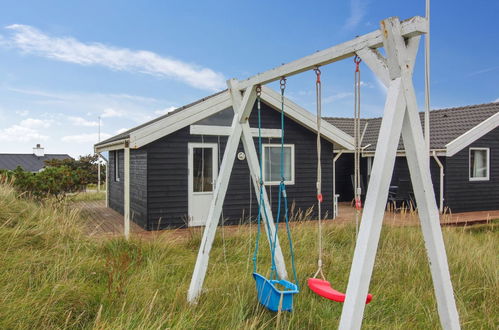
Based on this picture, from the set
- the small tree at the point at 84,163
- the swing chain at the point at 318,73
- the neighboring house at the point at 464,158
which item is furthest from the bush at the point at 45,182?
the small tree at the point at 84,163

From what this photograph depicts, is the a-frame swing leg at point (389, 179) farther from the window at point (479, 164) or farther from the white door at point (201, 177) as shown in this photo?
the window at point (479, 164)

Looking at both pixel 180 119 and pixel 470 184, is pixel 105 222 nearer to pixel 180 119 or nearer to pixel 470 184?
pixel 180 119

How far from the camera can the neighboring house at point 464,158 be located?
450 inches

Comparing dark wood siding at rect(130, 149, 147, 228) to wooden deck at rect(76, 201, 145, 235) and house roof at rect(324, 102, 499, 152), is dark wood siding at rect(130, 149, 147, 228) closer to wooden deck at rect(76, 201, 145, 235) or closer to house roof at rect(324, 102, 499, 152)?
wooden deck at rect(76, 201, 145, 235)

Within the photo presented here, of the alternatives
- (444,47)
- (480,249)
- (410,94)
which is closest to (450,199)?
(444,47)

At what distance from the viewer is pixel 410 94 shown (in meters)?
2.30

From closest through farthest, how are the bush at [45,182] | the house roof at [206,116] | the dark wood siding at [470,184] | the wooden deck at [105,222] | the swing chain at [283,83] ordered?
1. the swing chain at [283,83]
2. the house roof at [206,116]
3. the wooden deck at [105,222]
4. the bush at [45,182]
5. the dark wood siding at [470,184]

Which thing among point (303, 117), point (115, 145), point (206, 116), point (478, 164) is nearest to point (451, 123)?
point (478, 164)

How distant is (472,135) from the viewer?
38.1ft

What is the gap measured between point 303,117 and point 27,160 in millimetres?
36715

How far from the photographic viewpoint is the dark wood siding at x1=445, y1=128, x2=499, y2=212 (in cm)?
1153

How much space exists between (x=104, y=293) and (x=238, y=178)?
622 centimetres

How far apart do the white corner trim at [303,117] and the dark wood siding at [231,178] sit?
13.2 inches

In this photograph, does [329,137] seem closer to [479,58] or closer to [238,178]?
[238,178]
